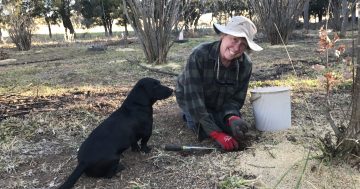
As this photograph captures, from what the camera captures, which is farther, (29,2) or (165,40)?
(29,2)

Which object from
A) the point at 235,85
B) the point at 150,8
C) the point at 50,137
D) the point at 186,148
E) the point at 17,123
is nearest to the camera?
the point at 186,148

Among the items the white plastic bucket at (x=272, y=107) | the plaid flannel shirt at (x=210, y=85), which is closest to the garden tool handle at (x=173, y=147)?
the plaid flannel shirt at (x=210, y=85)

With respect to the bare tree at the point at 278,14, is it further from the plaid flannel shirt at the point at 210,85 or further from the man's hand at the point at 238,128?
the man's hand at the point at 238,128

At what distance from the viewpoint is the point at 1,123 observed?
4.68 meters

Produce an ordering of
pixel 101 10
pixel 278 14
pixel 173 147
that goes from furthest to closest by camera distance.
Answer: pixel 101 10 < pixel 278 14 < pixel 173 147

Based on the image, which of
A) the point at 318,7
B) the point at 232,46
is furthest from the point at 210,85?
the point at 318,7

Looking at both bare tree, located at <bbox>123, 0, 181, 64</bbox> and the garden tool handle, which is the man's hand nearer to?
the garden tool handle

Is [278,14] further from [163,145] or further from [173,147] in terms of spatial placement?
[173,147]

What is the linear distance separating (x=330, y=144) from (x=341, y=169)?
19 centimetres

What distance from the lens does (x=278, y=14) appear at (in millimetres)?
11820

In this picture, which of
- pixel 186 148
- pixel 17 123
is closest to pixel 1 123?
pixel 17 123

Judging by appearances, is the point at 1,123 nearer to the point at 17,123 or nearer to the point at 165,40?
the point at 17,123

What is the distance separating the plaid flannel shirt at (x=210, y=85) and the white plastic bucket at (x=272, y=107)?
0.72 ft

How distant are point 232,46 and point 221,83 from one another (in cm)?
52
